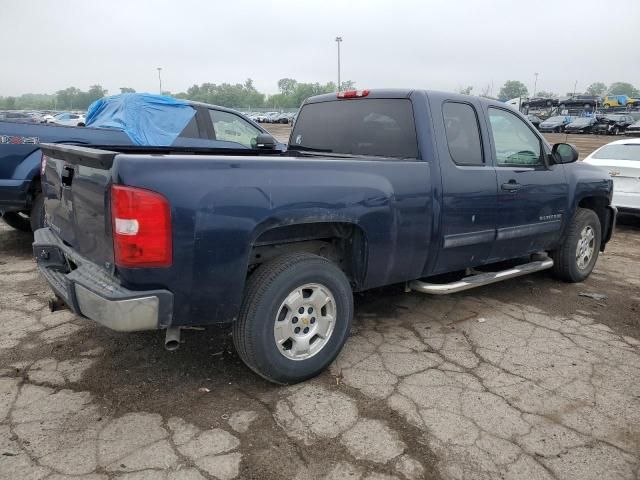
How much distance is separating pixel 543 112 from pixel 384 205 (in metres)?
65.3

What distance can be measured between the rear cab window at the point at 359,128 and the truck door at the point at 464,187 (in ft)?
0.79

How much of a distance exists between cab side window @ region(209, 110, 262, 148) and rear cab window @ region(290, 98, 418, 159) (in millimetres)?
2521

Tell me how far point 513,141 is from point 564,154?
0.63m

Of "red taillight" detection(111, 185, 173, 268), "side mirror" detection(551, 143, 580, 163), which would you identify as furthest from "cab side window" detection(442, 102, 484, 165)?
"red taillight" detection(111, 185, 173, 268)

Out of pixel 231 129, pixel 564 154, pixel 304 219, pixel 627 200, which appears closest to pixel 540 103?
pixel 627 200

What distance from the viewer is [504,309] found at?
15.5 ft

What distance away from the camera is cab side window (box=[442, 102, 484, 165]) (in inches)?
157

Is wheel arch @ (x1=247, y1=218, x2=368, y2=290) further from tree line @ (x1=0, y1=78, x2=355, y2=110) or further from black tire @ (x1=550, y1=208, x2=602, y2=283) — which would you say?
tree line @ (x1=0, y1=78, x2=355, y2=110)

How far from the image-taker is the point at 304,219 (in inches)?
119

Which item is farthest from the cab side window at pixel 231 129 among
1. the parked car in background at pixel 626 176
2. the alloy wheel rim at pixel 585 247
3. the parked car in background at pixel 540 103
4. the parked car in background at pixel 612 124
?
the parked car in background at pixel 540 103

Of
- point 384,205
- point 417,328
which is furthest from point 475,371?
point 384,205

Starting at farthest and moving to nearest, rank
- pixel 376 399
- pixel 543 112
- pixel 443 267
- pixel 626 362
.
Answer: pixel 543 112, pixel 443 267, pixel 626 362, pixel 376 399

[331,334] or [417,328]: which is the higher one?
[331,334]

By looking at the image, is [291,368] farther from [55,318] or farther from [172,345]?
[55,318]
